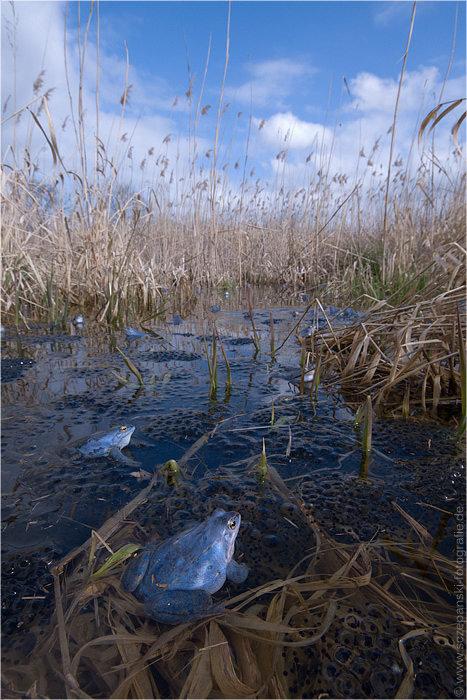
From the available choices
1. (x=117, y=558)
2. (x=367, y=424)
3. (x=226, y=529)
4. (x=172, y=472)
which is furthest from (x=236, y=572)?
(x=367, y=424)

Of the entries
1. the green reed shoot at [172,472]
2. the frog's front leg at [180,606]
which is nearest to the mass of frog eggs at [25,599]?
the frog's front leg at [180,606]

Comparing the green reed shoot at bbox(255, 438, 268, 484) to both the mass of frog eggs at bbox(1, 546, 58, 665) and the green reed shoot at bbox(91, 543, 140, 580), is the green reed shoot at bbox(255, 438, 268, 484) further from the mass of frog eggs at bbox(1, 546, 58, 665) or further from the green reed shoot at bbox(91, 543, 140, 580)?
the mass of frog eggs at bbox(1, 546, 58, 665)

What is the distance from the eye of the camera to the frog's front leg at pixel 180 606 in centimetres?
81

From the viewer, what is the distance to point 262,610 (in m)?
0.83

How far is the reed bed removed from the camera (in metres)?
0.70

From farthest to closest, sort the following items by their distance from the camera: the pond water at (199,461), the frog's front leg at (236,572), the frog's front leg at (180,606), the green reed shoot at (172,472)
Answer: the green reed shoot at (172,472) → the pond water at (199,461) → the frog's front leg at (236,572) → the frog's front leg at (180,606)

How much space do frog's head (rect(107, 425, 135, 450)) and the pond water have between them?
0.15 ft

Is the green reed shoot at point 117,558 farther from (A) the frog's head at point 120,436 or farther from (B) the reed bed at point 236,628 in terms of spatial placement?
(A) the frog's head at point 120,436

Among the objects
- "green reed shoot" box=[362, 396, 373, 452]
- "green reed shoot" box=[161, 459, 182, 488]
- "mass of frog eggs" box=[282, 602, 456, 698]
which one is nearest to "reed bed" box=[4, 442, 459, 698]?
"mass of frog eggs" box=[282, 602, 456, 698]

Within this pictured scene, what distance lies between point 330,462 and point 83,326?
3138mm

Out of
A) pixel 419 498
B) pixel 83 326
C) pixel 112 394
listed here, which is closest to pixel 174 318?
pixel 83 326

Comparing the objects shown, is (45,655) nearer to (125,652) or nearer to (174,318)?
(125,652)

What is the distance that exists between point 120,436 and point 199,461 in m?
0.34

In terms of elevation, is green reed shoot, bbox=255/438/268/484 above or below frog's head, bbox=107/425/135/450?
below
